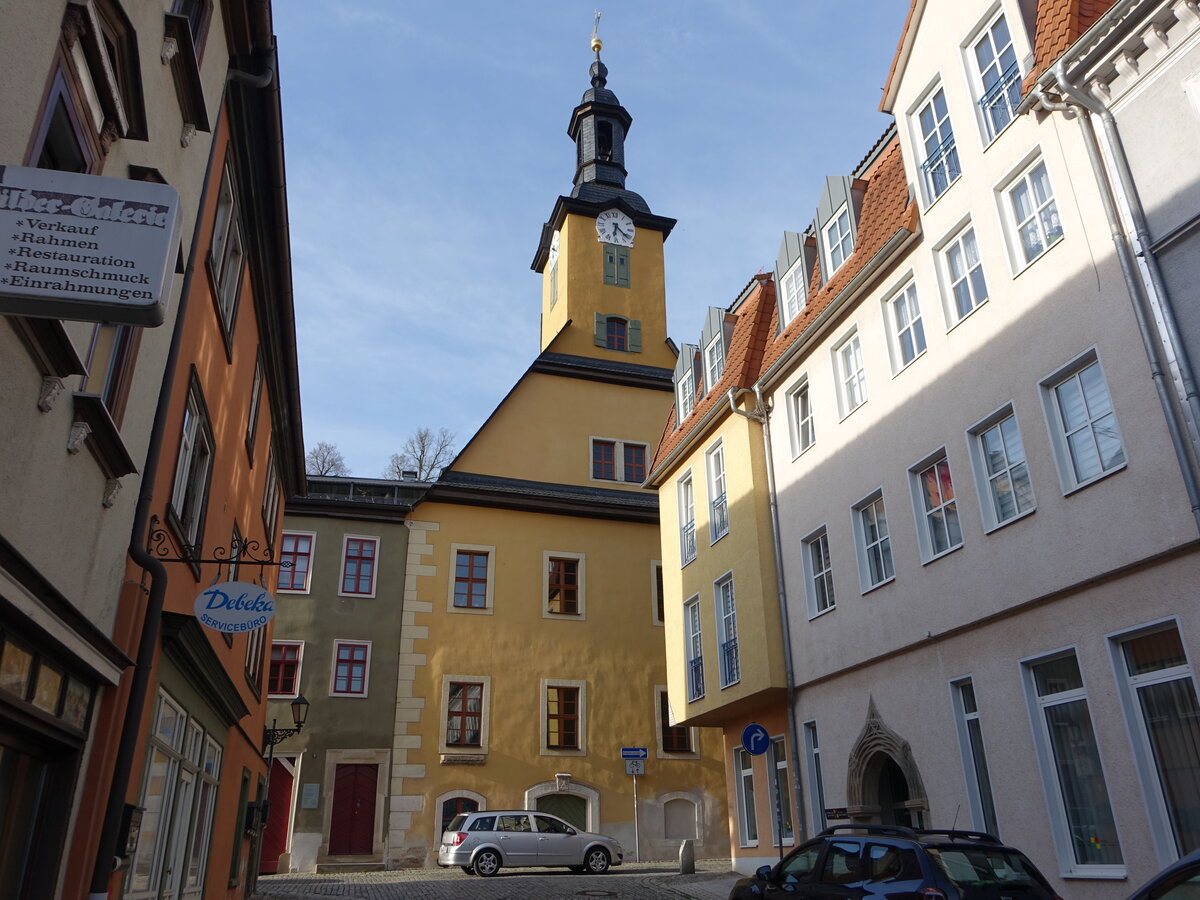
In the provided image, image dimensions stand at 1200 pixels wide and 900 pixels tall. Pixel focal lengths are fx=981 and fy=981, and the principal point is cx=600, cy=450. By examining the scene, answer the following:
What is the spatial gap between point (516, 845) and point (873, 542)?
12.1 meters

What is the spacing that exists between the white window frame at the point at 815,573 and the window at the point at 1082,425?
5.86 metres

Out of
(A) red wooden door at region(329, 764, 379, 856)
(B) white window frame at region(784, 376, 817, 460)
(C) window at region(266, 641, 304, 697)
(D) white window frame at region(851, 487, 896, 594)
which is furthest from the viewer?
(C) window at region(266, 641, 304, 697)

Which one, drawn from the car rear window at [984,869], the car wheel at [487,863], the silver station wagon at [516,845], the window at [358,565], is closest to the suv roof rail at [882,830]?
the car rear window at [984,869]

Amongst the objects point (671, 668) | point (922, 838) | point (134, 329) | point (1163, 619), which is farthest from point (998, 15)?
point (671, 668)

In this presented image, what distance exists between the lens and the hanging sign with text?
4352mm

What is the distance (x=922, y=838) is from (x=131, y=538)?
24.4 feet

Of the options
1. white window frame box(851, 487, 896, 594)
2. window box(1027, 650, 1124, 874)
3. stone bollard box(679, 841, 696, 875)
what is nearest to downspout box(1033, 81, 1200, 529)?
window box(1027, 650, 1124, 874)

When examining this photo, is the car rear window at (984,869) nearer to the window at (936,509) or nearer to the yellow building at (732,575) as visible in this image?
the window at (936,509)

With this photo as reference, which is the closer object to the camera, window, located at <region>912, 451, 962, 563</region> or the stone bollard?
window, located at <region>912, 451, 962, 563</region>

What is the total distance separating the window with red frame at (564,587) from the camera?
3052 centimetres

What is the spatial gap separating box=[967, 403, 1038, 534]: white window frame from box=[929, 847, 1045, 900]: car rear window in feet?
16.7

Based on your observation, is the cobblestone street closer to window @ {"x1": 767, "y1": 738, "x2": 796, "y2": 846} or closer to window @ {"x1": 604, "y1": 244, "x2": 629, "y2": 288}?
window @ {"x1": 767, "y1": 738, "x2": 796, "y2": 846}

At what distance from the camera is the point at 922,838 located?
8.90 metres

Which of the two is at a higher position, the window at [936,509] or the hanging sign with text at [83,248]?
the window at [936,509]
